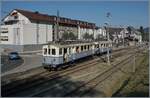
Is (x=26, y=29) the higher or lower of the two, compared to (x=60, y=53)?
higher

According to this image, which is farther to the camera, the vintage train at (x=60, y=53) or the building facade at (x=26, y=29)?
the building facade at (x=26, y=29)

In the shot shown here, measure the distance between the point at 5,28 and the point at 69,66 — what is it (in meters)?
44.6

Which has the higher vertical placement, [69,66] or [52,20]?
[52,20]

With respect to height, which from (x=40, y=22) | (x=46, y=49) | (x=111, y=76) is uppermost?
(x=40, y=22)

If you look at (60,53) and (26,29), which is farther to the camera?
(26,29)

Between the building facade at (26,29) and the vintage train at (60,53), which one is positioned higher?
the building facade at (26,29)

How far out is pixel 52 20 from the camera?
80188 mm

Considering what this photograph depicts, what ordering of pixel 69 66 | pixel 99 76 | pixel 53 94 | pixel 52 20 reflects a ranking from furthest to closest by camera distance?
pixel 52 20 → pixel 69 66 → pixel 99 76 → pixel 53 94

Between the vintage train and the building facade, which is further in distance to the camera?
the building facade

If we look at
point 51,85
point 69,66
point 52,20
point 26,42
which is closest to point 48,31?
point 52,20

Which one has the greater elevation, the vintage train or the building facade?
the building facade

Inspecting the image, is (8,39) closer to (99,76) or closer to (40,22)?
(40,22)

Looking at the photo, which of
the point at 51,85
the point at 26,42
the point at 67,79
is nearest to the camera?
→ the point at 51,85

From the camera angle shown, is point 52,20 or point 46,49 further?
point 52,20
